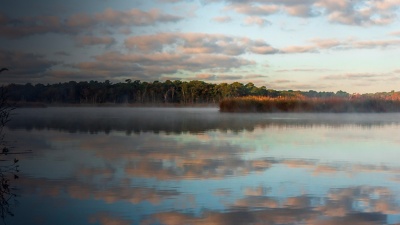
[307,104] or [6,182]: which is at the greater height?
[307,104]

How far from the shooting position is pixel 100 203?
468 cm

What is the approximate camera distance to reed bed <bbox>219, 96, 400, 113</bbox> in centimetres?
2836

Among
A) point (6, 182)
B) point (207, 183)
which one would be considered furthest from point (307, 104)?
point (6, 182)

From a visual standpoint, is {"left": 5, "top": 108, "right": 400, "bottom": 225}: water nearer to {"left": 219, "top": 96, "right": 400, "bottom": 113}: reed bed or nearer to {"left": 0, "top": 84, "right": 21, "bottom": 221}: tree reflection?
{"left": 0, "top": 84, "right": 21, "bottom": 221}: tree reflection

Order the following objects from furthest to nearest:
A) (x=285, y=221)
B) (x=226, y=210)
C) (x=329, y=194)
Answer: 1. (x=329, y=194)
2. (x=226, y=210)
3. (x=285, y=221)

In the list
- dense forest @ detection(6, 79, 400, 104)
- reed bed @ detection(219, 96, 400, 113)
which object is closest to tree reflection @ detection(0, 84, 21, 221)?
reed bed @ detection(219, 96, 400, 113)

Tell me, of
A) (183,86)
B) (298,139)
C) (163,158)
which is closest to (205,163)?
(163,158)

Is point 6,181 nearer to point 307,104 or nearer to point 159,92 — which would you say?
point 307,104

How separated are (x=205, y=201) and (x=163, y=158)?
3285mm

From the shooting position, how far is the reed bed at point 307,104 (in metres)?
28.4

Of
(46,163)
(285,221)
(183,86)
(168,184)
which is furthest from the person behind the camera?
(183,86)

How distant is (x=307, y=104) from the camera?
1118 inches

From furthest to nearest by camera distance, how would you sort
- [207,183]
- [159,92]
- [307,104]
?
[159,92] < [307,104] < [207,183]

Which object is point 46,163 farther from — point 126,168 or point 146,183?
point 146,183
